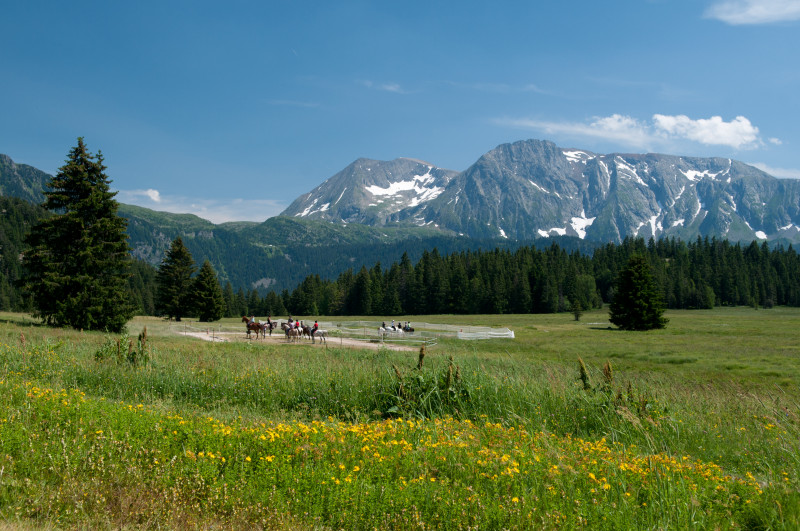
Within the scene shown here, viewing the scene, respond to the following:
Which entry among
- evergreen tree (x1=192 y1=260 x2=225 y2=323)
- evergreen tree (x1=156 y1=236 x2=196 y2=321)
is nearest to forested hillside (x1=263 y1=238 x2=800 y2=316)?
evergreen tree (x1=192 y1=260 x2=225 y2=323)

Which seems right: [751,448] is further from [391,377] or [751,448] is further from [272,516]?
[272,516]

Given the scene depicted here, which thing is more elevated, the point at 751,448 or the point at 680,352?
the point at 751,448

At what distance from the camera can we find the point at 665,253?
16588 cm

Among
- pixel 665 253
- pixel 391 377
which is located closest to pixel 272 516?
pixel 391 377

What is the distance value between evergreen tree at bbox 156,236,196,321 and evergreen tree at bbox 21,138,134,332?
30.9 metres

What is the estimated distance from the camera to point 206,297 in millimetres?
68250

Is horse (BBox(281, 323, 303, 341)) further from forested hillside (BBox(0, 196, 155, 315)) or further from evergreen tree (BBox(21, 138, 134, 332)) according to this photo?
forested hillside (BBox(0, 196, 155, 315))

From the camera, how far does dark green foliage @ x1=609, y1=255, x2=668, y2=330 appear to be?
59219mm

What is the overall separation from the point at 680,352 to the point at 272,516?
122 feet

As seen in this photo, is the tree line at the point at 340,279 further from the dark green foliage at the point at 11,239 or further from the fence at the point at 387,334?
the fence at the point at 387,334

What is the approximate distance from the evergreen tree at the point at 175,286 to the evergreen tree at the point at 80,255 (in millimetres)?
30898

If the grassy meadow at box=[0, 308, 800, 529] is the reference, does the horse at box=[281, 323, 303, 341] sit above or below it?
below

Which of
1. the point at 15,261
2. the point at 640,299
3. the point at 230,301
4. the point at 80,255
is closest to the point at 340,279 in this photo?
the point at 230,301

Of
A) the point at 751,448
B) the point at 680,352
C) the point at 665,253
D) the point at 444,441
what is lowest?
the point at 680,352
